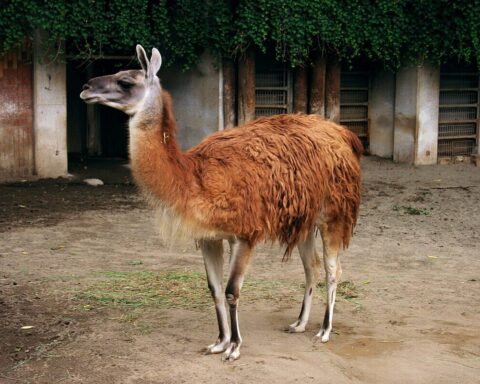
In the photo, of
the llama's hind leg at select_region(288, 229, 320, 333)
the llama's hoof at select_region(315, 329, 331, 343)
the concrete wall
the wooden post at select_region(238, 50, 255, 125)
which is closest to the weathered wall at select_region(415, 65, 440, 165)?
the wooden post at select_region(238, 50, 255, 125)

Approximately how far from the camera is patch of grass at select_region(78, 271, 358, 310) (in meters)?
6.89

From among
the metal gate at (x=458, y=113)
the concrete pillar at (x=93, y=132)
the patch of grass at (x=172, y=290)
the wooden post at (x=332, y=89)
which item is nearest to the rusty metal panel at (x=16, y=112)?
the concrete pillar at (x=93, y=132)

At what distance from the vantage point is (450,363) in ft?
18.1

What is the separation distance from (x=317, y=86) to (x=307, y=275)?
890cm

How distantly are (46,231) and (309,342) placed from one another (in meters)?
4.79

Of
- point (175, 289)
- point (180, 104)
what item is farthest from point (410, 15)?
point (175, 289)

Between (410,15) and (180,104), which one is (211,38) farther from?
(410,15)

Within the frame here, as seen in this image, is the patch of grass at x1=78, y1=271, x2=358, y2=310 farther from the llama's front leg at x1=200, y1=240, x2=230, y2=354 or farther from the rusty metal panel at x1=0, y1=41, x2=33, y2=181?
the rusty metal panel at x1=0, y1=41, x2=33, y2=181

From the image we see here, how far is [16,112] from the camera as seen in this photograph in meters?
13.2

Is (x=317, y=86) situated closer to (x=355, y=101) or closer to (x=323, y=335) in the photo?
(x=355, y=101)

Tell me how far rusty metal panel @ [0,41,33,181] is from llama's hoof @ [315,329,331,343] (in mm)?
8380

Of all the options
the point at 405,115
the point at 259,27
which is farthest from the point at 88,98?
the point at 405,115

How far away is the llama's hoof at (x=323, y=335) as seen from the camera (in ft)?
19.9

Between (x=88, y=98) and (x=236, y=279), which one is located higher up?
(x=88, y=98)
